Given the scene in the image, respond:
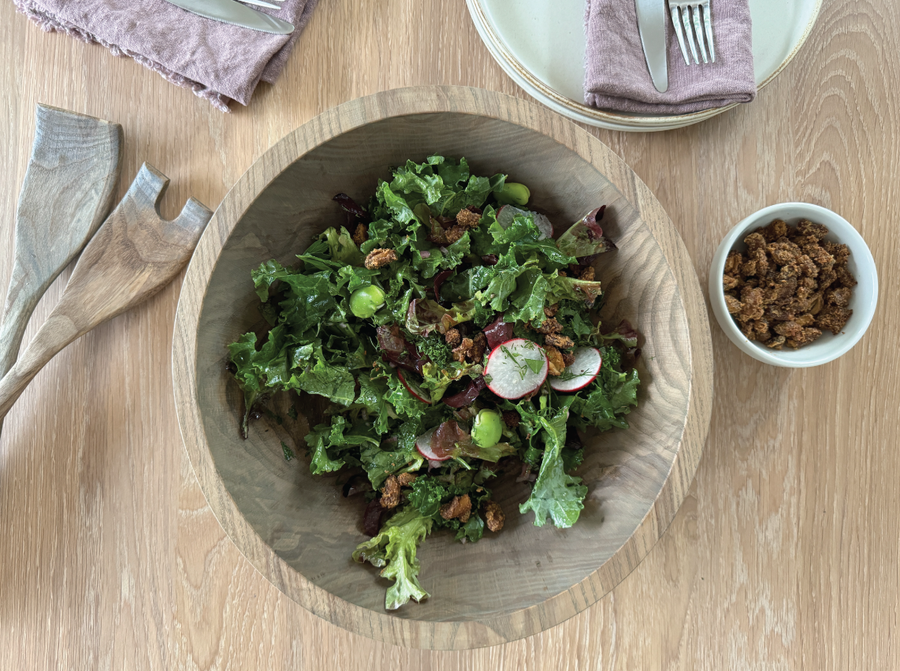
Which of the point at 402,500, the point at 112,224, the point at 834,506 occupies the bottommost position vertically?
the point at 834,506

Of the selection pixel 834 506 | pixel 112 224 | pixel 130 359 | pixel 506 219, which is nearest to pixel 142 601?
pixel 130 359

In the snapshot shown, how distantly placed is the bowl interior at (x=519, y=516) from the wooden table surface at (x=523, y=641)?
31cm

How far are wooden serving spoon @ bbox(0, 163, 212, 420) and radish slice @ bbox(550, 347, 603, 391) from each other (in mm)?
874

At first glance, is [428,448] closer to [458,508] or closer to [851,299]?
[458,508]

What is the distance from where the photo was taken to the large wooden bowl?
1.04 m

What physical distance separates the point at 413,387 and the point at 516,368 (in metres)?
0.20

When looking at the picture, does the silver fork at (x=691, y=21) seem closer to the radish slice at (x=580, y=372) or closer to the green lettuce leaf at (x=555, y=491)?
the radish slice at (x=580, y=372)

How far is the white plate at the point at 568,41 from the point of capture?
124cm

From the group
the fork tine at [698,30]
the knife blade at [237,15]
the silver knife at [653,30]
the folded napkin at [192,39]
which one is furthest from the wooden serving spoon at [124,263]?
the fork tine at [698,30]

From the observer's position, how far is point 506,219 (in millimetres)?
1185

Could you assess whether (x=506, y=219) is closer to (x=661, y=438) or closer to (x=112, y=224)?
(x=661, y=438)

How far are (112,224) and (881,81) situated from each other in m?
1.85

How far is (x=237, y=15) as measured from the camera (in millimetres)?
1341

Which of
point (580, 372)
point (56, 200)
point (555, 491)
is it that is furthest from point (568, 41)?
point (56, 200)
